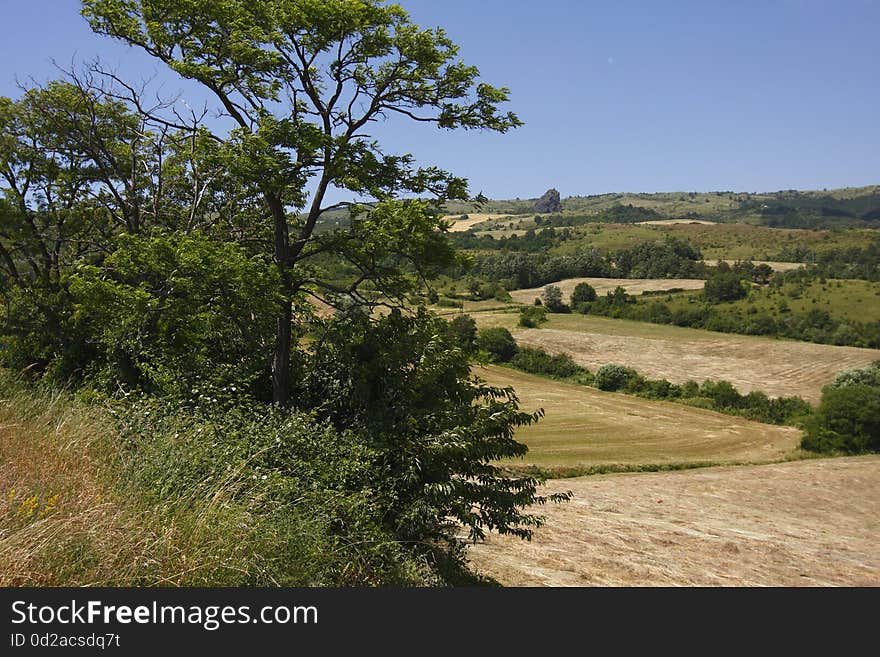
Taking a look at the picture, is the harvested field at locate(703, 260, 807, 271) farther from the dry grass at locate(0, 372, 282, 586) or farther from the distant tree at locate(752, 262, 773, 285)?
the dry grass at locate(0, 372, 282, 586)

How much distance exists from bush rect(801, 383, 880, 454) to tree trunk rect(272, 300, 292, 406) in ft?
157

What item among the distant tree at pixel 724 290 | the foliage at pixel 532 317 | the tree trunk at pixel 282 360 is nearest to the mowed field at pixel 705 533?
the tree trunk at pixel 282 360

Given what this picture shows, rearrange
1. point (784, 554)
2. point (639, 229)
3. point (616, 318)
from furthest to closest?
point (639, 229) → point (616, 318) → point (784, 554)

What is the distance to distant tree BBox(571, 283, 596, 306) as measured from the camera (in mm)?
118850

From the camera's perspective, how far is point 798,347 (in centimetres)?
8425

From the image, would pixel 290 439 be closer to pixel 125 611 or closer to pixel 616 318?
pixel 125 611

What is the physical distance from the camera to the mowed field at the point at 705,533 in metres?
16.8

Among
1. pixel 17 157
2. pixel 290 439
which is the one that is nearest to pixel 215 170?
pixel 17 157

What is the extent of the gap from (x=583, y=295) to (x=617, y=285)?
13343mm

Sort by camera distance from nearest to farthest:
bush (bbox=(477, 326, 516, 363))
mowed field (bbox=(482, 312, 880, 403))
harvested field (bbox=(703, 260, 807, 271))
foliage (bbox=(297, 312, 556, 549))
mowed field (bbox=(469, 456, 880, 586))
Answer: foliage (bbox=(297, 312, 556, 549)) < mowed field (bbox=(469, 456, 880, 586)) < mowed field (bbox=(482, 312, 880, 403)) < bush (bbox=(477, 326, 516, 363)) < harvested field (bbox=(703, 260, 807, 271))

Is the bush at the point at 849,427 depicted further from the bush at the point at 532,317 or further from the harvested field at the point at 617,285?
the harvested field at the point at 617,285

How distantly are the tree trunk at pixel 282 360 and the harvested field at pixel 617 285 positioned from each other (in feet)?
344

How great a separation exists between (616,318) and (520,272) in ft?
93.6

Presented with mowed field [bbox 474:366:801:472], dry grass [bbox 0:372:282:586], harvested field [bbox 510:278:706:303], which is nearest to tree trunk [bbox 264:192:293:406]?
dry grass [bbox 0:372:282:586]
